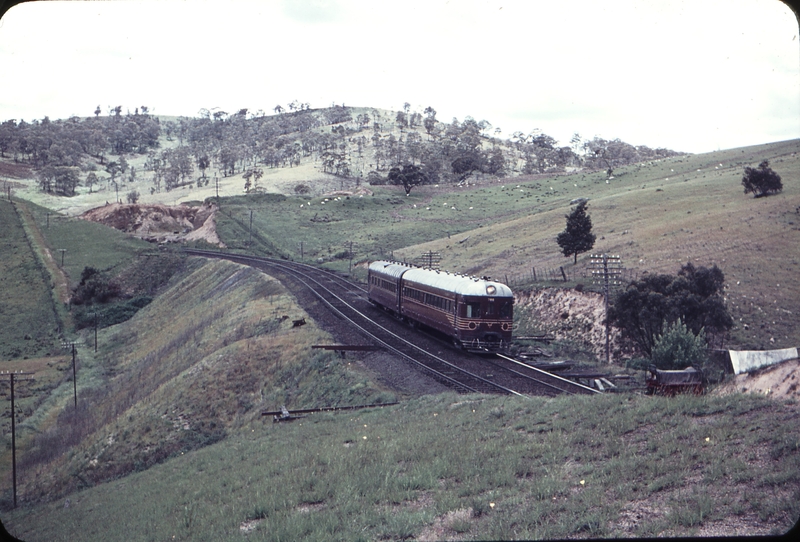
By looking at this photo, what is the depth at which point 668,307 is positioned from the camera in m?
30.7

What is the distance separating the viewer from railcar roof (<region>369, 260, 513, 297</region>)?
92.2ft

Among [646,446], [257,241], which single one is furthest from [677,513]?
[257,241]

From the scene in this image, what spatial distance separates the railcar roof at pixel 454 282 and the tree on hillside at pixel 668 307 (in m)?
7.00

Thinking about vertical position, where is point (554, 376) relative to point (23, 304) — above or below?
above

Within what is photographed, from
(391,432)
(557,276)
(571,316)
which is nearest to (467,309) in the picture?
(571,316)

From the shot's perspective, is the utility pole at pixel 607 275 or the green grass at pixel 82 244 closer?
the utility pole at pixel 607 275

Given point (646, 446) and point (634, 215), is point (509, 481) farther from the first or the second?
point (634, 215)

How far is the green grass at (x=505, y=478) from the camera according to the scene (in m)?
8.21

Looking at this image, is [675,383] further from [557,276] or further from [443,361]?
[557,276]

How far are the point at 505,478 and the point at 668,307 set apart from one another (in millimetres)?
23069

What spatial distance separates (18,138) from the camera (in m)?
154

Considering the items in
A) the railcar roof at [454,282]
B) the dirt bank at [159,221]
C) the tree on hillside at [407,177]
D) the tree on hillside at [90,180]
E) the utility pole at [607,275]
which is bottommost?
the utility pole at [607,275]

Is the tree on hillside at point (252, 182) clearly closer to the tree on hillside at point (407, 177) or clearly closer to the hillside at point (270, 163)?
the hillside at point (270, 163)

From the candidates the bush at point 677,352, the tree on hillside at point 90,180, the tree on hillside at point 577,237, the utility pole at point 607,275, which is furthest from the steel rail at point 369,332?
the tree on hillside at point 90,180
